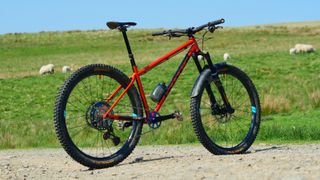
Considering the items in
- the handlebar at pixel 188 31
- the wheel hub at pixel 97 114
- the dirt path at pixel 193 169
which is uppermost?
the handlebar at pixel 188 31

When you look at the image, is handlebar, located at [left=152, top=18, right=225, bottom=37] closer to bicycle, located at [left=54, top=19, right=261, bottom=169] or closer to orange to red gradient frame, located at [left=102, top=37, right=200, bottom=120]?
bicycle, located at [left=54, top=19, right=261, bottom=169]

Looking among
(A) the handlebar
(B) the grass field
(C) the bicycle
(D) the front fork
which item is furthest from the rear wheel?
(B) the grass field

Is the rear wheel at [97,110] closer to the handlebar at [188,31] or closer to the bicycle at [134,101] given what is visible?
the bicycle at [134,101]

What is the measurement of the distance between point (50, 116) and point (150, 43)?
6663cm

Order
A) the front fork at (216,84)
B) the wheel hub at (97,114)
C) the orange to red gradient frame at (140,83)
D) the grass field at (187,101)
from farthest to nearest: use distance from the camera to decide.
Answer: the grass field at (187,101) → the front fork at (216,84) → the orange to red gradient frame at (140,83) → the wheel hub at (97,114)

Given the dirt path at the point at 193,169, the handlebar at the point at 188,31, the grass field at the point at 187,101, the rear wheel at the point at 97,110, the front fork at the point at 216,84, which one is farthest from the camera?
the grass field at the point at 187,101

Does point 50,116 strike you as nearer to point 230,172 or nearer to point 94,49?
point 230,172

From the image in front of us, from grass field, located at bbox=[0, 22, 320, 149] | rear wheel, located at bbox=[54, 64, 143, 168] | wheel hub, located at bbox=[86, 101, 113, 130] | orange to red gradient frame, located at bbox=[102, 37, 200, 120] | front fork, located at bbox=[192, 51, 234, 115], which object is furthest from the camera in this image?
grass field, located at bbox=[0, 22, 320, 149]

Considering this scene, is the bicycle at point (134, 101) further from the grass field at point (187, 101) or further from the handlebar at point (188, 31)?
the grass field at point (187, 101)

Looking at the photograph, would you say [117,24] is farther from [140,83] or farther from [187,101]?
[187,101]

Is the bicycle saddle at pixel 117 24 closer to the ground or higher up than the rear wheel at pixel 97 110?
higher up

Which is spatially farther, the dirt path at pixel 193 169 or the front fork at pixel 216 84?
the front fork at pixel 216 84

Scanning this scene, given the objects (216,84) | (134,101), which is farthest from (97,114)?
(216,84)

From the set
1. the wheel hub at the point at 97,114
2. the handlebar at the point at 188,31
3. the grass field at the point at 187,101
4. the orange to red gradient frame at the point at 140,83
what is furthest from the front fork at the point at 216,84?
the grass field at the point at 187,101
